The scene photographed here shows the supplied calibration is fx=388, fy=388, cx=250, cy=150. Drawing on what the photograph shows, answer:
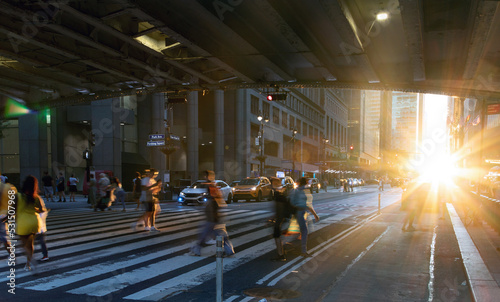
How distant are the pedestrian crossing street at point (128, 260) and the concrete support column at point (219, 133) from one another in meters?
32.6

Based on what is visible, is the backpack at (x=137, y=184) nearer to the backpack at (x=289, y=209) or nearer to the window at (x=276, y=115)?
the backpack at (x=289, y=209)

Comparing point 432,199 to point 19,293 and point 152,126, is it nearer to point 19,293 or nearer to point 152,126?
point 19,293

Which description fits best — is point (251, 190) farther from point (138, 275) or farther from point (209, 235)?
point (138, 275)

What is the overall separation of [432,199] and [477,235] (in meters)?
12.1

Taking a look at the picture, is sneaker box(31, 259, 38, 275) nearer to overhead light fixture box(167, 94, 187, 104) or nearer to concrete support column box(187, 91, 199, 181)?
overhead light fixture box(167, 94, 187, 104)

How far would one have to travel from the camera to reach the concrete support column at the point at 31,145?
26922 mm

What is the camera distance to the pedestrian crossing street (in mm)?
6320

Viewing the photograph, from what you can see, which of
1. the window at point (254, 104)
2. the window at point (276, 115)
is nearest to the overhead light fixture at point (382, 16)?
the window at point (254, 104)

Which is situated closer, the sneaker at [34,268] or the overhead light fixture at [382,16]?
the sneaker at [34,268]

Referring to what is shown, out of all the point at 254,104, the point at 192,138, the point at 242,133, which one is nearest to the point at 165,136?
the point at 192,138

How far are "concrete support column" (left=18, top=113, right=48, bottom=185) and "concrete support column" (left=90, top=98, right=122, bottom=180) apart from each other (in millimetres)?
4768

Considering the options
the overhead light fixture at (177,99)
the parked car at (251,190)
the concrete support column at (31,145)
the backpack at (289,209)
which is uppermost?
the overhead light fixture at (177,99)

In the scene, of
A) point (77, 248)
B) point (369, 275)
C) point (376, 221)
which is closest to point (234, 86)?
point (376, 221)

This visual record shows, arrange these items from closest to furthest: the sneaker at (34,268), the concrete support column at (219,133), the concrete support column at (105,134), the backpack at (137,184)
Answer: the sneaker at (34,268), the backpack at (137,184), the concrete support column at (105,134), the concrete support column at (219,133)
